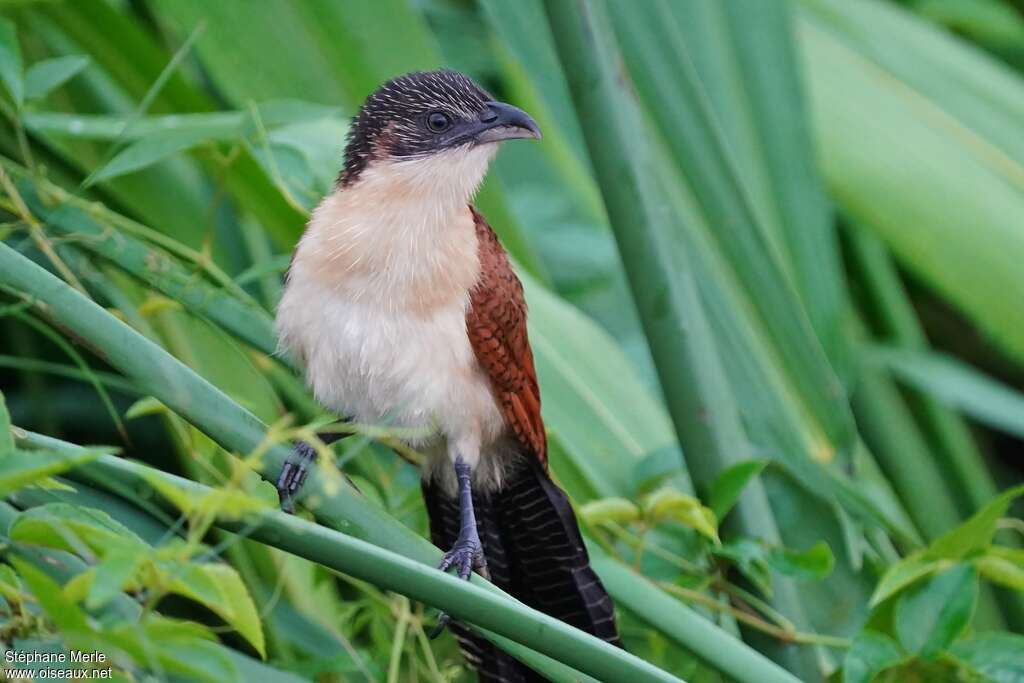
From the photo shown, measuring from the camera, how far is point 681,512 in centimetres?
153

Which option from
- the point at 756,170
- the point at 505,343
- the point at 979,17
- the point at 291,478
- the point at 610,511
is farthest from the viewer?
the point at 979,17

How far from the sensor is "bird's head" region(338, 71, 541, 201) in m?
1.50

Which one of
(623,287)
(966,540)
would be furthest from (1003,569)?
(623,287)

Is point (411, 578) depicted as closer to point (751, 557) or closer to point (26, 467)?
point (26, 467)

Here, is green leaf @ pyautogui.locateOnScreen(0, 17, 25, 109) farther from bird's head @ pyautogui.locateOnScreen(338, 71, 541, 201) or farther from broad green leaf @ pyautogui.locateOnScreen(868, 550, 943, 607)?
broad green leaf @ pyautogui.locateOnScreen(868, 550, 943, 607)

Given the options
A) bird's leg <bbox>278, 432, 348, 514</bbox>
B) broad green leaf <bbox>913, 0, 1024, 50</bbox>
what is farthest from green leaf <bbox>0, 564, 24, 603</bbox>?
broad green leaf <bbox>913, 0, 1024, 50</bbox>

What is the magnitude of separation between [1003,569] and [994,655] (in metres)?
0.11

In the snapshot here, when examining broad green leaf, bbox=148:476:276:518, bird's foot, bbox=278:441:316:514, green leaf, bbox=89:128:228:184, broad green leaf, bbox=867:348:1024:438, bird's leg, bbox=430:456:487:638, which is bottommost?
broad green leaf, bbox=867:348:1024:438

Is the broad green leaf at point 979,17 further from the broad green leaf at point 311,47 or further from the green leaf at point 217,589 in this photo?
the green leaf at point 217,589

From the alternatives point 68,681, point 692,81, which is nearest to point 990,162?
point 692,81

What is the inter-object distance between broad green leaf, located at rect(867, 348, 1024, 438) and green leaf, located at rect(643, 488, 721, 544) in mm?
1326

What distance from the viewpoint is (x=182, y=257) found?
67.6 inches

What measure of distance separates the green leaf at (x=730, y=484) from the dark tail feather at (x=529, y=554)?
7.3 inches

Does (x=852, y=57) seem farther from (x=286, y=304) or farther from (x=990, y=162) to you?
(x=286, y=304)
